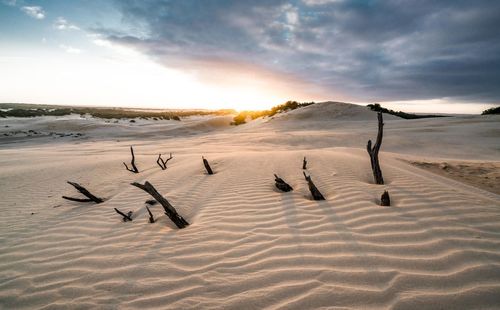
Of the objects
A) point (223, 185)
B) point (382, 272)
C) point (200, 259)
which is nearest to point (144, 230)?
point (200, 259)

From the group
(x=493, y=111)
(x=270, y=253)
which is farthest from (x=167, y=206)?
(x=493, y=111)

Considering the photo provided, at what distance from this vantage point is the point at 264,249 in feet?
9.81

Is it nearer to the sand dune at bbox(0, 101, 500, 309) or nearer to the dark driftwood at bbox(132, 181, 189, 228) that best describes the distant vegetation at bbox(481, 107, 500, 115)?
the sand dune at bbox(0, 101, 500, 309)

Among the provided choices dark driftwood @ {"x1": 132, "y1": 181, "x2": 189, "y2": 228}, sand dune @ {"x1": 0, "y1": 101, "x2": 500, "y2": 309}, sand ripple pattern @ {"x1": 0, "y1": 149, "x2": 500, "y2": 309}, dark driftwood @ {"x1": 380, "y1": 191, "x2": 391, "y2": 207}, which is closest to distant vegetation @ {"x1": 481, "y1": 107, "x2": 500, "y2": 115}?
sand dune @ {"x1": 0, "y1": 101, "x2": 500, "y2": 309}

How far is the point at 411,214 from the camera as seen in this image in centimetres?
352

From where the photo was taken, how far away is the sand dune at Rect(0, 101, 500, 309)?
2275 millimetres

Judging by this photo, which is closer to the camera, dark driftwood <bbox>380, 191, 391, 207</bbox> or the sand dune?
the sand dune

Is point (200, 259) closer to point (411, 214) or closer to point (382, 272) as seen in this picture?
point (382, 272)

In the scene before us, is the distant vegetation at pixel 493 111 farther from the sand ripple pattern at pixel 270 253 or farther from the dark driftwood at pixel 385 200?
the dark driftwood at pixel 385 200

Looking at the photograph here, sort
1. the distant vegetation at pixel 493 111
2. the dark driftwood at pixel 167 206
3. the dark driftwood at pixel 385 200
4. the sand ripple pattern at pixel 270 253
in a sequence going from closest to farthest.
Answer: the sand ripple pattern at pixel 270 253 → the dark driftwood at pixel 167 206 → the dark driftwood at pixel 385 200 → the distant vegetation at pixel 493 111

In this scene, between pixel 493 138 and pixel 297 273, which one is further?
pixel 493 138

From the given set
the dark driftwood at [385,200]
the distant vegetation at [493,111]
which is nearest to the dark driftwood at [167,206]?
the dark driftwood at [385,200]

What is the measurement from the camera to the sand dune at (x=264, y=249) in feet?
7.47

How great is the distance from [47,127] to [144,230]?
27.2m
